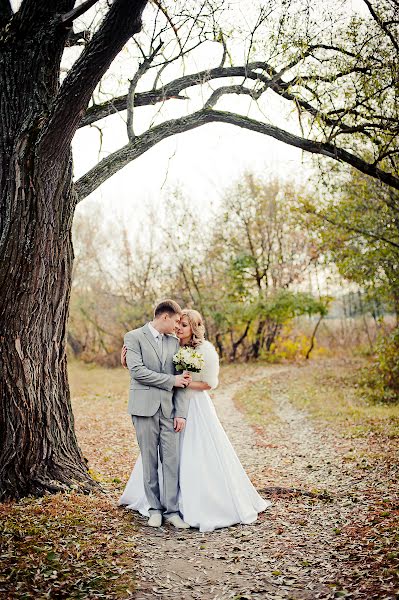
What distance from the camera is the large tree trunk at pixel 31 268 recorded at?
18.4ft

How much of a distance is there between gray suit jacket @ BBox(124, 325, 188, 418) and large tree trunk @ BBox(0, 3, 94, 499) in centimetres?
89

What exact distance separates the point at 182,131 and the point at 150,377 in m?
3.03

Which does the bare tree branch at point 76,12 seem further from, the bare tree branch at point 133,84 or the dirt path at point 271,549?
the dirt path at point 271,549

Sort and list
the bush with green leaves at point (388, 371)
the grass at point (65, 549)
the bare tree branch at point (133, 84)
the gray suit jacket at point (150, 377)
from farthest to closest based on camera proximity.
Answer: the bush with green leaves at point (388, 371)
the bare tree branch at point (133, 84)
the gray suit jacket at point (150, 377)
the grass at point (65, 549)

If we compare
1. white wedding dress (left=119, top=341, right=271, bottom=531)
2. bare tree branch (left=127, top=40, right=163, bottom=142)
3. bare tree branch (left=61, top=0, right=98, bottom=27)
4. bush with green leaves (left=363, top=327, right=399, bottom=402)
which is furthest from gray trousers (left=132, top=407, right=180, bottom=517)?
bush with green leaves (left=363, top=327, right=399, bottom=402)

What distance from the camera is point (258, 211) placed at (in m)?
24.3

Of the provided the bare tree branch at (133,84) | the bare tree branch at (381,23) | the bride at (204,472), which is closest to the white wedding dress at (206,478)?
the bride at (204,472)

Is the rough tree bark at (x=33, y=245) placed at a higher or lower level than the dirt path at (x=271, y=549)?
higher

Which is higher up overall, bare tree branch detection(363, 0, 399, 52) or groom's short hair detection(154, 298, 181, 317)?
bare tree branch detection(363, 0, 399, 52)

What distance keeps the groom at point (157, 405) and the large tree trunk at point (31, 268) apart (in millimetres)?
890

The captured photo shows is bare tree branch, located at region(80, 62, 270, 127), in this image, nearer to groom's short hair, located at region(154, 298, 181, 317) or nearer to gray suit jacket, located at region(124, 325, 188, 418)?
groom's short hair, located at region(154, 298, 181, 317)

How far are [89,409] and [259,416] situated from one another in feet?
14.0

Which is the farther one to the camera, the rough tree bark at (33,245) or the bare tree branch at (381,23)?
the bare tree branch at (381,23)

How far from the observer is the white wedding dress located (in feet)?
19.1
